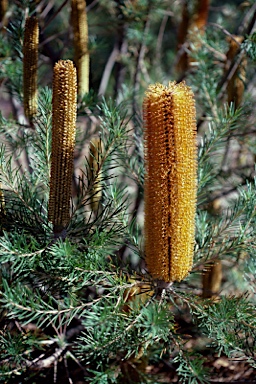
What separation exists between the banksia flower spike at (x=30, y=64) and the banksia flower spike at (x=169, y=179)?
242 millimetres

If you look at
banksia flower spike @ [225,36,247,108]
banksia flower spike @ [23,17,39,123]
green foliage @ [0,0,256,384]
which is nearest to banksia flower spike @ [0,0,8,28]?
green foliage @ [0,0,256,384]

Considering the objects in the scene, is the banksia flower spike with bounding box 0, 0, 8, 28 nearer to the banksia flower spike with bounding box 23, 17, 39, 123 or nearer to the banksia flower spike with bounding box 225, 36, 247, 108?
the banksia flower spike with bounding box 23, 17, 39, 123

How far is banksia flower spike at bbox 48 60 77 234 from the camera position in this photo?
0.56m

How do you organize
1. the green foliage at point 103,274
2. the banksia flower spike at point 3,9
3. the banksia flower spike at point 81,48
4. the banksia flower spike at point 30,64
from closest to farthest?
the green foliage at point 103,274, the banksia flower spike at point 30,64, the banksia flower spike at point 81,48, the banksia flower spike at point 3,9

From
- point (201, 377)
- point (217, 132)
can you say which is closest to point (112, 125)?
point (217, 132)

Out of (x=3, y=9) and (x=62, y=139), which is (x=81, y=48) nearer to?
(x=3, y=9)

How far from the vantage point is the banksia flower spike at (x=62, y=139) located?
1.82ft

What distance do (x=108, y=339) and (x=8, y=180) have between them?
0.80ft

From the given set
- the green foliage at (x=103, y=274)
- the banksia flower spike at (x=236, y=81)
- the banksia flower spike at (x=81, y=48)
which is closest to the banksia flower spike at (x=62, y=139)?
the green foliage at (x=103, y=274)

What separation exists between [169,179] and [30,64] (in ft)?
1.04

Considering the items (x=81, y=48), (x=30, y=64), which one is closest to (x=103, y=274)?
(x=30, y=64)

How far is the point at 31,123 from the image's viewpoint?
82 centimetres

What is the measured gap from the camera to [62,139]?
58 cm

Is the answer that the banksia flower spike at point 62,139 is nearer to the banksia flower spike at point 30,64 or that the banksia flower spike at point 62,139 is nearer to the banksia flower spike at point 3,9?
the banksia flower spike at point 30,64
